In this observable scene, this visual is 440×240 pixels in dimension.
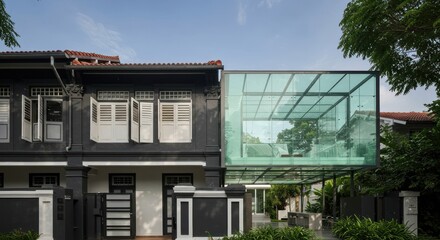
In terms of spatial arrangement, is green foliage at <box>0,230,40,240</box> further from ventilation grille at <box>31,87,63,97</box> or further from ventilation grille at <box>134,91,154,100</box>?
ventilation grille at <box>134,91,154,100</box>

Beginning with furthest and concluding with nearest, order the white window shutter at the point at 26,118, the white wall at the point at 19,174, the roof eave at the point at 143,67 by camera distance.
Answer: the white wall at the point at 19,174 < the white window shutter at the point at 26,118 < the roof eave at the point at 143,67

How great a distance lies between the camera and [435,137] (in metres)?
15.0

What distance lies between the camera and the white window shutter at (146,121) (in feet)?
49.9

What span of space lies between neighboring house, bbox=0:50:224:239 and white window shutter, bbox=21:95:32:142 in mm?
34

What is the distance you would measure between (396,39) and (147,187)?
10318 mm

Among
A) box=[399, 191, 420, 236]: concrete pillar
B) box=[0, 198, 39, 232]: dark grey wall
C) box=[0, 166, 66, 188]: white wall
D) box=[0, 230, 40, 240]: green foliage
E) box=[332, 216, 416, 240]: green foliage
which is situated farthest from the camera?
box=[0, 166, 66, 188]: white wall

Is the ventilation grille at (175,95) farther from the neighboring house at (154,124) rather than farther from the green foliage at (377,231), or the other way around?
the green foliage at (377,231)

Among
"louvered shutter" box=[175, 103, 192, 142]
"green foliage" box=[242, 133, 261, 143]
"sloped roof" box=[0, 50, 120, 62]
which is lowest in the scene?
"green foliage" box=[242, 133, 261, 143]

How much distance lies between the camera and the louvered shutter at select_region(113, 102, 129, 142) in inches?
607

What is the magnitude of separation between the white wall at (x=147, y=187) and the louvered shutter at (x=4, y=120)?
10.8 ft

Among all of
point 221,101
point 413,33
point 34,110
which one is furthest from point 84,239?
point 413,33

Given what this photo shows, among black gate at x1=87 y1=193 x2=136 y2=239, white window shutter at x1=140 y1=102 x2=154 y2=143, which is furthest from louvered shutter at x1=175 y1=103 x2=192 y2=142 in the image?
black gate at x1=87 y1=193 x2=136 y2=239

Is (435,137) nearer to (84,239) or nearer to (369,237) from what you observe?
(369,237)

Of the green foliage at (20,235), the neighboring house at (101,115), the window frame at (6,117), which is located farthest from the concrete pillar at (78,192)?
the window frame at (6,117)
